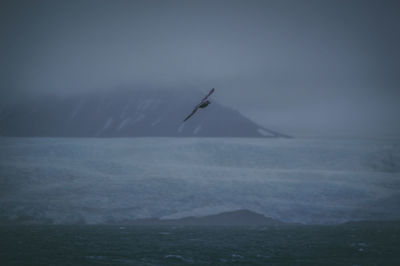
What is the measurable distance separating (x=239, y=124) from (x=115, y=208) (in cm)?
7346

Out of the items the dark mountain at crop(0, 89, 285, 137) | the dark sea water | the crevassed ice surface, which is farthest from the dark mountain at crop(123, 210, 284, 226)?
the dark mountain at crop(0, 89, 285, 137)

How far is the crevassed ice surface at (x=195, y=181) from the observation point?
3562cm

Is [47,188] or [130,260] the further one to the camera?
[47,188]

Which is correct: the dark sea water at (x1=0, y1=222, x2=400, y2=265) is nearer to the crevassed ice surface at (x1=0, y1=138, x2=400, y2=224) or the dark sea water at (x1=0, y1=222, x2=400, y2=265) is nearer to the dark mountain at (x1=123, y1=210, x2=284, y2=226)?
the crevassed ice surface at (x1=0, y1=138, x2=400, y2=224)

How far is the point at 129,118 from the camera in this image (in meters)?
100

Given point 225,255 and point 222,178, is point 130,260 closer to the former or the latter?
point 225,255

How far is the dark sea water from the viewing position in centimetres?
2112

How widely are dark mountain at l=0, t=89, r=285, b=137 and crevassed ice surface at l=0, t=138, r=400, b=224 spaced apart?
42677 mm

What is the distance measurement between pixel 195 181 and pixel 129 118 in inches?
2511

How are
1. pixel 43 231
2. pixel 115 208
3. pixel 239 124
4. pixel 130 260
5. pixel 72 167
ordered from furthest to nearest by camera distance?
pixel 239 124
pixel 72 167
pixel 115 208
pixel 43 231
pixel 130 260

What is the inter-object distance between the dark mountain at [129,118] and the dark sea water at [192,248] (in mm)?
61026

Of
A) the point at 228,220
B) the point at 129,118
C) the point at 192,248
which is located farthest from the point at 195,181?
the point at 129,118

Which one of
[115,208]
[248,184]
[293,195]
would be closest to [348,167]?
[293,195]

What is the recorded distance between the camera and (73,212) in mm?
34250
